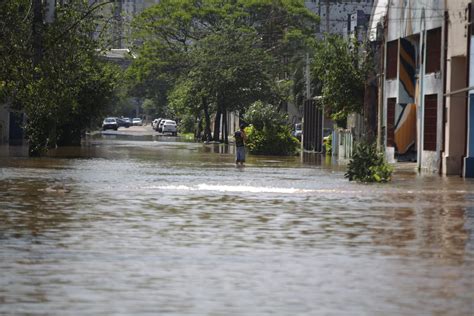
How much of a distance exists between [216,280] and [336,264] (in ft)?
6.93

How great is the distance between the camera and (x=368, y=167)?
34.2 metres

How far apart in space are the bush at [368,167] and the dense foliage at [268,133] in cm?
2747

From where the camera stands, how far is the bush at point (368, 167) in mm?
34031

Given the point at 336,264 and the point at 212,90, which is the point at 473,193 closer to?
the point at 336,264

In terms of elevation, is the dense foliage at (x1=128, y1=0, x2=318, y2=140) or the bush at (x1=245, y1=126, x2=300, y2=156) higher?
the dense foliage at (x1=128, y1=0, x2=318, y2=140)

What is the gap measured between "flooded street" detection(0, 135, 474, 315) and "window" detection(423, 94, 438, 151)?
13.2 m

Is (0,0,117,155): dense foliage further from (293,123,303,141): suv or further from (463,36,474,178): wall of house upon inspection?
(293,123,303,141): suv

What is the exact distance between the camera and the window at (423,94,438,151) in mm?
44688

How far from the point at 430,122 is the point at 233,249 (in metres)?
30.1

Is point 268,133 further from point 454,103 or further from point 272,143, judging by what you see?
point 454,103

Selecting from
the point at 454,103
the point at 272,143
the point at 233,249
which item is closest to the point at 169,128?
the point at 272,143

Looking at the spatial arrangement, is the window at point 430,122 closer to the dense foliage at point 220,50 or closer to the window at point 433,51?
the window at point 433,51

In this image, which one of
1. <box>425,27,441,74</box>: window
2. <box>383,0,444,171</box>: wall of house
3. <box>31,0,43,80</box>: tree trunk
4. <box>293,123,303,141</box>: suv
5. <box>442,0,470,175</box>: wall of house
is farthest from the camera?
<box>293,123,303,141</box>: suv

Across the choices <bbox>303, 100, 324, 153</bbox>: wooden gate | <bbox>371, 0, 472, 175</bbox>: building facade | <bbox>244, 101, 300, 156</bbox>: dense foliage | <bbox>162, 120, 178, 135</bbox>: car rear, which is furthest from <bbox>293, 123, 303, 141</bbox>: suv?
<bbox>371, 0, 472, 175</bbox>: building facade
